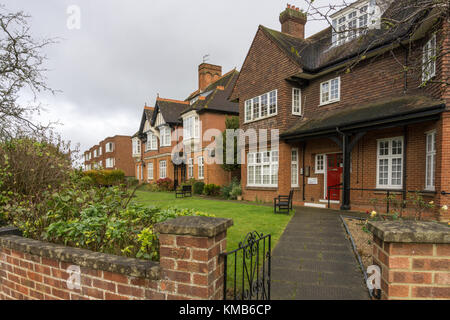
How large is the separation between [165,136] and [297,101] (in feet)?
54.1

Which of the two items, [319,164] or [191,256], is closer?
[191,256]

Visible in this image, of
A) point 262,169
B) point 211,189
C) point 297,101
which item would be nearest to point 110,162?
point 211,189

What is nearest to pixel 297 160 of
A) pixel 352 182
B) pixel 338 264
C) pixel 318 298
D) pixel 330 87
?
pixel 352 182

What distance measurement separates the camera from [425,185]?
29.3ft

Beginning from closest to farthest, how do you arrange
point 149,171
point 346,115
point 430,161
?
point 430,161 → point 346,115 → point 149,171

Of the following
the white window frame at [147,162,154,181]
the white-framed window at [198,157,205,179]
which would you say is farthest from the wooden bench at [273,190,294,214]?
the white window frame at [147,162,154,181]

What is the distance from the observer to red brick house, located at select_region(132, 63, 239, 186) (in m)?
21.0

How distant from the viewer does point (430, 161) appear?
875 centimetres

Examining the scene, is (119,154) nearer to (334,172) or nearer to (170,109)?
(170,109)

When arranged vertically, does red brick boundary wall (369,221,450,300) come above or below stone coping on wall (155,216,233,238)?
below

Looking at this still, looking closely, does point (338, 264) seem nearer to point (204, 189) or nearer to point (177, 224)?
point (177, 224)

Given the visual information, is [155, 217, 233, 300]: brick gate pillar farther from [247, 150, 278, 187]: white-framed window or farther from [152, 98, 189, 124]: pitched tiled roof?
[152, 98, 189, 124]: pitched tiled roof

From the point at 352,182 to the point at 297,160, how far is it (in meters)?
3.20

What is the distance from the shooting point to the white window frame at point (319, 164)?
42.7 ft
